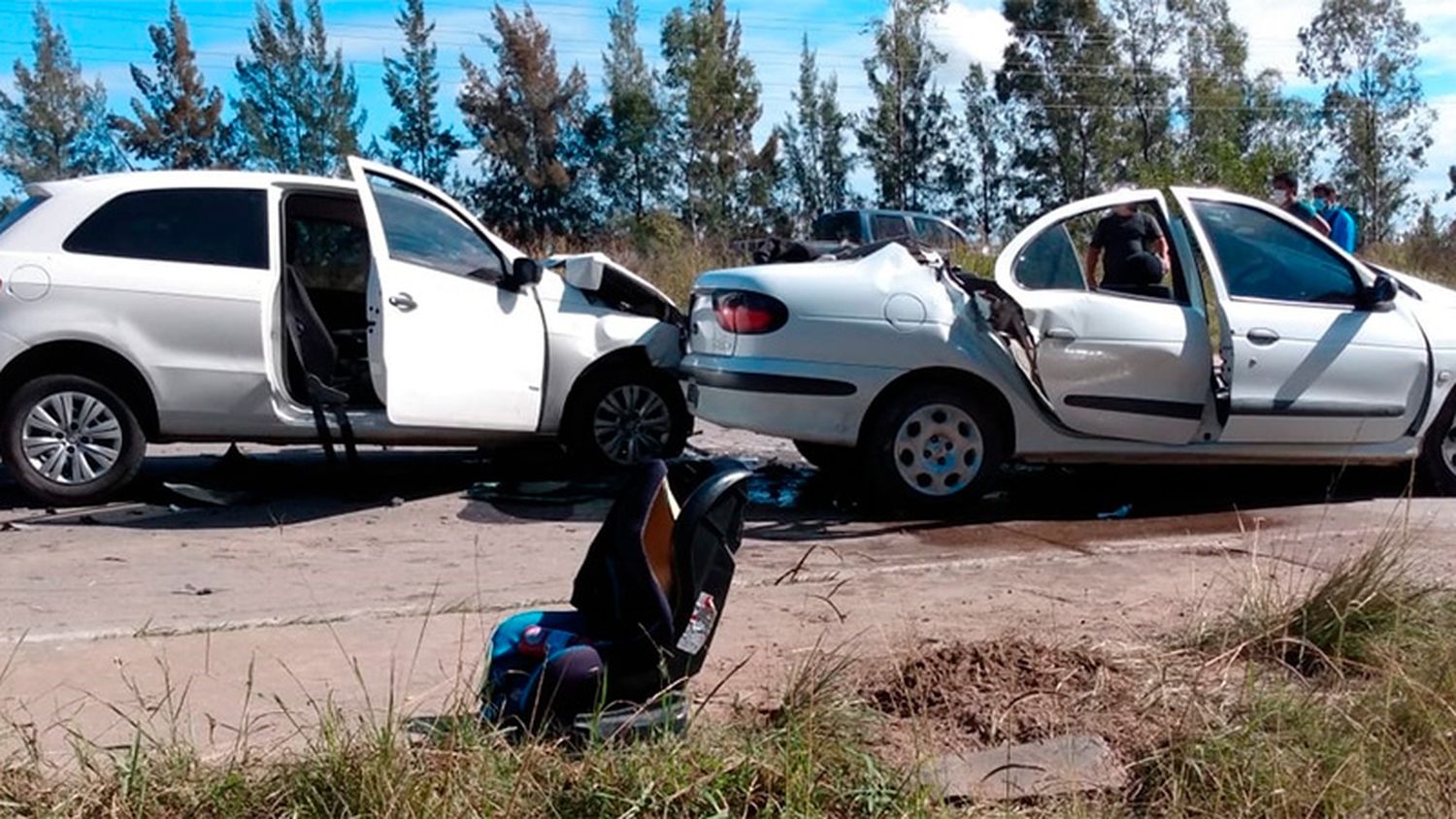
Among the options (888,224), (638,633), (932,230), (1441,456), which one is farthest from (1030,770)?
(932,230)

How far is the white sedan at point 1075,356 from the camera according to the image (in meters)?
7.13

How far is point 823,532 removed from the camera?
23.1 feet

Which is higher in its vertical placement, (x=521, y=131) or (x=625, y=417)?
(x=521, y=131)

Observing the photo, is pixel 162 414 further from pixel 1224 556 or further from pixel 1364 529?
pixel 1364 529

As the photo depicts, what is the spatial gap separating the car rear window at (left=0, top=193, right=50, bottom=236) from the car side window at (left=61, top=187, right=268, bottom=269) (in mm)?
293

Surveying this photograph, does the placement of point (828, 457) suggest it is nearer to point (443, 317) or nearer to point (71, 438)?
point (443, 317)

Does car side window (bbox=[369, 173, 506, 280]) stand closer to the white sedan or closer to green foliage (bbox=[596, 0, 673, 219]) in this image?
the white sedan

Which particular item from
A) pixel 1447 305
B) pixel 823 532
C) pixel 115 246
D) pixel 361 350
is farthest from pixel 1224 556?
pixel 115 246

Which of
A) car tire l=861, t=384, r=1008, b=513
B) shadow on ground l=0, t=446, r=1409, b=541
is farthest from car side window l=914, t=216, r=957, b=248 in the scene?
car tire l=861, t=384, r=1008, b=513

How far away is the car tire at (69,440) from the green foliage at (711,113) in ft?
126

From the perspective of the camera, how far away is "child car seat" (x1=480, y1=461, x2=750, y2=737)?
3752mm

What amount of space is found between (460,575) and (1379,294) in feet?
16.8

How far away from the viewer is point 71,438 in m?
7.43

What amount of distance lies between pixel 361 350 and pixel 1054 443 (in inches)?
168
